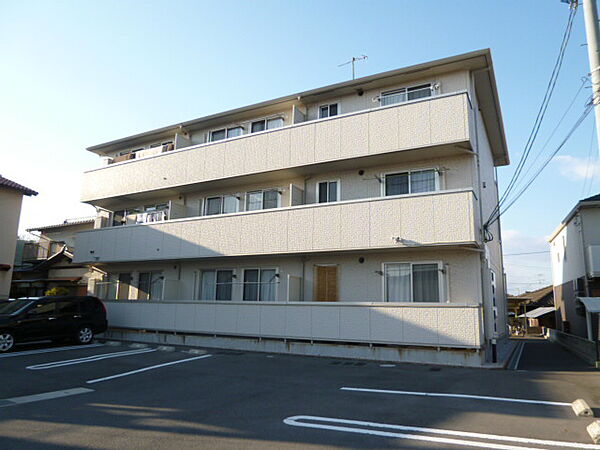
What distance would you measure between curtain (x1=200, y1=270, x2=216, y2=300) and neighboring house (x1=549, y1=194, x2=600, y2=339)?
36.6 feet

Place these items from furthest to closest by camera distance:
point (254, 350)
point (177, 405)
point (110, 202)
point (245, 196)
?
1. point (110, 202)
2. point (245, 196)
3. point (254, 350)
4. point (177, 405)

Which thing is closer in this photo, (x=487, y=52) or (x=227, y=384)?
(x=227, y=384)

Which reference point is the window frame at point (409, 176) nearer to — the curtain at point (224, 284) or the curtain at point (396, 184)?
the curtain at point (396, 184)

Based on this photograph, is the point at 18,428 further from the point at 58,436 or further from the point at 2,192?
the point at 2,192

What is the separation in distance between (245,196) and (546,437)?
11.8m

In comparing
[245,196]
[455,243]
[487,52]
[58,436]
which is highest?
[487,52]

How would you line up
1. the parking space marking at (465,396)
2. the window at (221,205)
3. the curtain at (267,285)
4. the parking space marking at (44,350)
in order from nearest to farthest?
the parking space marking at (465,396)
the parking space marking at (44,350)
the curtain at (267,285)
the window at (221,205)

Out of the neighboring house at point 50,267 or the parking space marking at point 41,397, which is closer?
the parking space marking at point 41,397

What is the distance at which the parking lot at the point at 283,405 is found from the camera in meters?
4.84

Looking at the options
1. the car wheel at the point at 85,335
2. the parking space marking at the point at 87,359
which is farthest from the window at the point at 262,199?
the car wheel at the point at 85,335

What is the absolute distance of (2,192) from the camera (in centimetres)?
1808

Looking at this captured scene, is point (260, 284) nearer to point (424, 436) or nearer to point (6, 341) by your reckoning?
point (6, 341)

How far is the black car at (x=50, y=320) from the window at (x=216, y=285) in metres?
3.42

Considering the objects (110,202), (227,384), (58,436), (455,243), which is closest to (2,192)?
(110,202)
